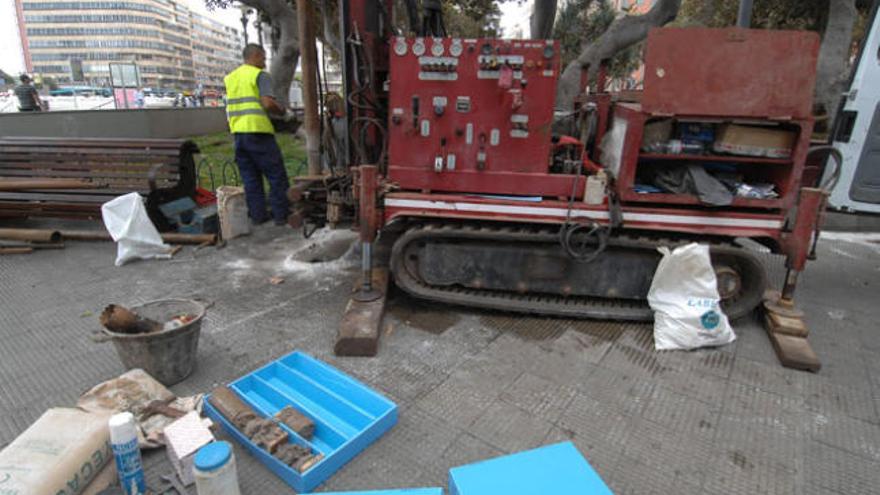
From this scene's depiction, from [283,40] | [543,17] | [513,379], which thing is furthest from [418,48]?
[283,40]

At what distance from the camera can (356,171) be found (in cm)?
→ 377

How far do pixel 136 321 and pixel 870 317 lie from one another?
5.66 m

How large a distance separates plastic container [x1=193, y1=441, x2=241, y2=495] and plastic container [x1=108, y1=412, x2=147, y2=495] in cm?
33

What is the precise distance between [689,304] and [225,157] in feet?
32.2

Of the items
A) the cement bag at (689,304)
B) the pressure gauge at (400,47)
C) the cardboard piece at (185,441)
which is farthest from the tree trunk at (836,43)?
the cardboard piece at (185,441)

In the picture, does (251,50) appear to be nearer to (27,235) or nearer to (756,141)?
(27,235)

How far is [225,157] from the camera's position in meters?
10.4

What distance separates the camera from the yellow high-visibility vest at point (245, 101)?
17.0 ft

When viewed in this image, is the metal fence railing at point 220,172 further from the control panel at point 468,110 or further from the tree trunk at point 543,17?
the tree trunk at point 543,17

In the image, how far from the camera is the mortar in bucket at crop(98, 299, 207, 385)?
2709 mm

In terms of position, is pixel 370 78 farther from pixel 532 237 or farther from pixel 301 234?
pixel 301 234

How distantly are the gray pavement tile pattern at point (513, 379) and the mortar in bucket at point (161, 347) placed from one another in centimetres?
13

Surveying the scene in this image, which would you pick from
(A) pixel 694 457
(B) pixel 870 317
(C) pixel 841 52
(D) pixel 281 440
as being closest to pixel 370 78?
(D) pixel 281 440

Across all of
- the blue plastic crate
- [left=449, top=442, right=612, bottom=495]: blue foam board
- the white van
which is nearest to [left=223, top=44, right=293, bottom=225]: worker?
the blue plastic crate
